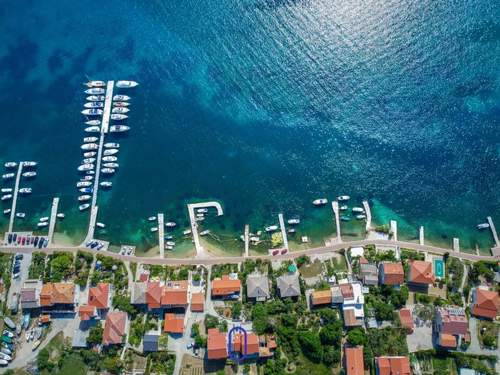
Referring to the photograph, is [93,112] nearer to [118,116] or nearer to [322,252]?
[118,116]

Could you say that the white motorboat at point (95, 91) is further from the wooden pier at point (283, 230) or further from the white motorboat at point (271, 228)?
the wooden pier at point (283, 230)

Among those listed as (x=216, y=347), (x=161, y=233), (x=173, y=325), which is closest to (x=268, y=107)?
(x=161, y=233)

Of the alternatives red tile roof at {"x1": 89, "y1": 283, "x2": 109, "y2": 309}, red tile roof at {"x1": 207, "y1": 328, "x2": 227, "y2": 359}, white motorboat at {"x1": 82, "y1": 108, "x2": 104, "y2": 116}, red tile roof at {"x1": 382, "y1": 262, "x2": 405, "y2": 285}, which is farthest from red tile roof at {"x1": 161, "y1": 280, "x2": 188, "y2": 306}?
white motorboat at {"x1": 82, "y1": 108, "x2": 104, "y2": 116}

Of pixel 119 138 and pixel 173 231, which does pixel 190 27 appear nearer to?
pixel 119 138

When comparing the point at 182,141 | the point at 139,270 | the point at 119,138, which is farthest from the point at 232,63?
the point at 139,270

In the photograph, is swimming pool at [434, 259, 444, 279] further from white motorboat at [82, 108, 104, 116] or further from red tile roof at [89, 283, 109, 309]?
white motorboat at [82, 108, 104, 116]

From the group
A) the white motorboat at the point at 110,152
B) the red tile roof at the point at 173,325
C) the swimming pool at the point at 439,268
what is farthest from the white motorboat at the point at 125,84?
the swimming pool at the point at 439,268
